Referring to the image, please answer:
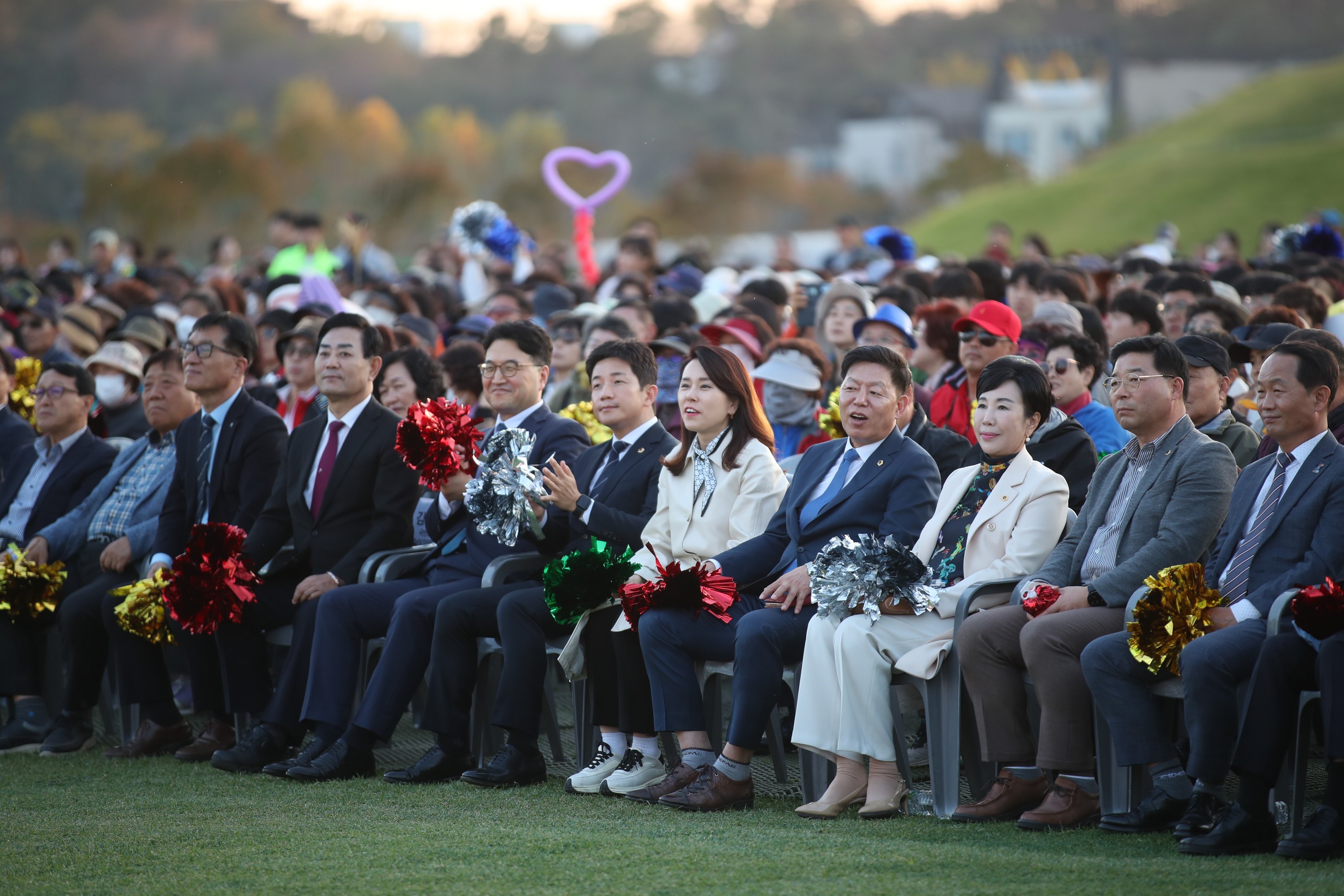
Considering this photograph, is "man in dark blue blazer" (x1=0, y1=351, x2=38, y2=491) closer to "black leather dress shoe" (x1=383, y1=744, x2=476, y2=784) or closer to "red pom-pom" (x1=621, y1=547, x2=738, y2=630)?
"black leather dress shoe" (x1=383, y1=744, x2=476, y2=784)

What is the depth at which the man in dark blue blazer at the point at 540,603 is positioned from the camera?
5891 mm

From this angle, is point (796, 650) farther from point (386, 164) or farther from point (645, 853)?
point (386, 164)

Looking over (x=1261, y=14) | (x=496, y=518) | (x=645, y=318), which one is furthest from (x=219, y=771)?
(x=1261, y=14)

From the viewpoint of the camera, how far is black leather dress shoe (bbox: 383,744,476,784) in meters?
5.95

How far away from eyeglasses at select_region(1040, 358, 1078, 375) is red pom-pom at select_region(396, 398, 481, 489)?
8.33 ft

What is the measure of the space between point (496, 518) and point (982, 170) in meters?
56.9

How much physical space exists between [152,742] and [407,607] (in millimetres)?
1582

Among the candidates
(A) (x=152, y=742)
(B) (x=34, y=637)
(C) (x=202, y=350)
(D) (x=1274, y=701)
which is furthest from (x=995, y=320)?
(B) (x=34, y=637)

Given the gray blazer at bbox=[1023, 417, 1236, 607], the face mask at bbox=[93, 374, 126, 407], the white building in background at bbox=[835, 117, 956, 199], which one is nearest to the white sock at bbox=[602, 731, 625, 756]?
the gray blazer at bbox=[1023, 417, 1236, 607]

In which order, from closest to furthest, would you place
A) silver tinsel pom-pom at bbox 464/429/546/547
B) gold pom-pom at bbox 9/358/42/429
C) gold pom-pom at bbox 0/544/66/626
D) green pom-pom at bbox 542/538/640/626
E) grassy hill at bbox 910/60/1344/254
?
green pom-pom at bbox 542/538/640/626 < silver tinsel pom-pom at bbox 464/429/546/547 < gold pom-pom at bbox 0/544/66/626 < gold pom-pom at bbox 9/358/42/429 < grassy hill at bbox 910/60/1344/254

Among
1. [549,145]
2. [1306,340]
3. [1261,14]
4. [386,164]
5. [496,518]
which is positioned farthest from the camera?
[1261,14]

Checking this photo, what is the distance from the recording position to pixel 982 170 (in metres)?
60.0

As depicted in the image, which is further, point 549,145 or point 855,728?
point 549,145

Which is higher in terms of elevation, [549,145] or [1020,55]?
[1020,55]
